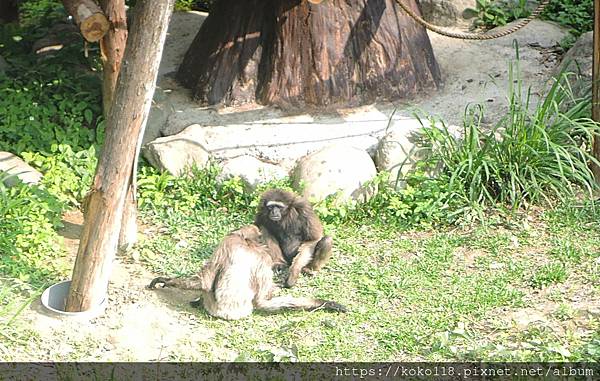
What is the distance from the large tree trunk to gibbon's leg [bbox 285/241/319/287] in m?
2.32

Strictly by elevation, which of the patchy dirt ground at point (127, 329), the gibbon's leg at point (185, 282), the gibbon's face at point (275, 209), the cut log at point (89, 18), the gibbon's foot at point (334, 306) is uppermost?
the cut log at point (89, 18)

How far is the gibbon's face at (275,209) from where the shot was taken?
7.07m

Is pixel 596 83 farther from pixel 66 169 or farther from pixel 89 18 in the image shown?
pixel 66 169

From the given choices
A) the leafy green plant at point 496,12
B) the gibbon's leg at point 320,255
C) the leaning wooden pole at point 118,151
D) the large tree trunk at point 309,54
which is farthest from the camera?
the leafy green plant at point 496,12

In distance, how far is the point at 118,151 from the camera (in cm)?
600

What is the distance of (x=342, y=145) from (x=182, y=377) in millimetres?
3299

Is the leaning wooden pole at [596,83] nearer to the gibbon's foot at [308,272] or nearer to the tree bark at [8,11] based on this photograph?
the gibbon's foot at [308,272]

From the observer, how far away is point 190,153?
27.8 feet

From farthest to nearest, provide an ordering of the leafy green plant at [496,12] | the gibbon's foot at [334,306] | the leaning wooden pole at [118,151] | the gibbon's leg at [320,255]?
the leafy green plant at [496,12]
the gibbon's leg at [320,255]
the gibbon's foot at [334,306]
the leaning wooden pole at [118,151]

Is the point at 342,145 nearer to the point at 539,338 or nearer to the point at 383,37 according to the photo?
the point at 383,37

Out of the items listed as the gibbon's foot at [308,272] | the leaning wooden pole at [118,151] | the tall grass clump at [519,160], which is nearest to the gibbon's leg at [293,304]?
the gibbon's foot at [308,272]

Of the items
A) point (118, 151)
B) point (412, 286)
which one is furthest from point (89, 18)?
point (412, 286)

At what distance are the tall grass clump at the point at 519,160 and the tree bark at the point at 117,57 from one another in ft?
8.74

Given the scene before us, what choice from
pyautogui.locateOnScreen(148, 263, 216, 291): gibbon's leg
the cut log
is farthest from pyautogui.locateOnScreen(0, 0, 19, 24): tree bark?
pyautogui.locateOnScreen(148, 263, 216, 291): gibbon's leg
